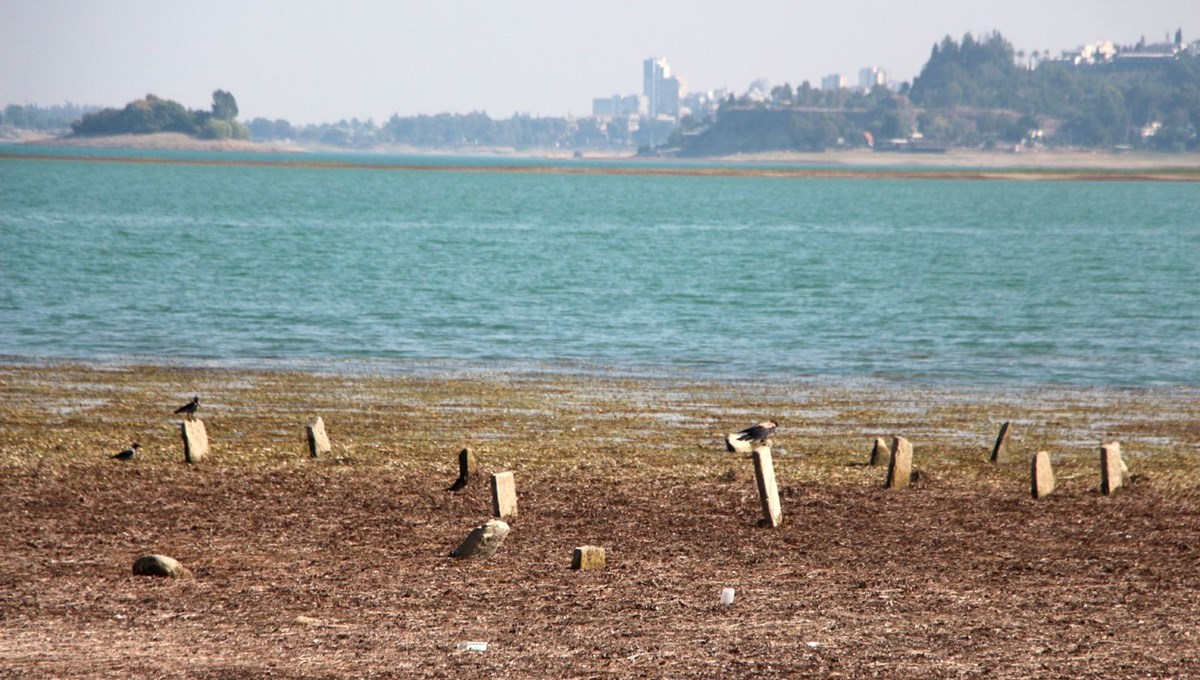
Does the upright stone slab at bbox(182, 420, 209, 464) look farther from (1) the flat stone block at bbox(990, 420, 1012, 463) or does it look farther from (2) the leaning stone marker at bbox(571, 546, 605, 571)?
(1) the flat stone block at bbox(990, 420, 1012, 463)

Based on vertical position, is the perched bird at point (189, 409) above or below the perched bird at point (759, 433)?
below

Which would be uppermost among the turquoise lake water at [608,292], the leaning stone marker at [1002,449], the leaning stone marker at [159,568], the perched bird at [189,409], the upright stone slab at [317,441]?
the leaning stone marker at [159,568]

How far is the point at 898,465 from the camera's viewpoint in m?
15.8

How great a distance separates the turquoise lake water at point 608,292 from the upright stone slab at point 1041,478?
41.4ft

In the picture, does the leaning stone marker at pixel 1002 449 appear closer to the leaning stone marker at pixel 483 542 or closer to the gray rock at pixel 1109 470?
the gray rock at pixel 1109 470

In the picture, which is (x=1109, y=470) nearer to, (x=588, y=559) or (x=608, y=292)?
(x=588, y=559)

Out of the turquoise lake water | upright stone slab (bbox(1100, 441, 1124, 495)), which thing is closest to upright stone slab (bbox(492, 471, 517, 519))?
upright stone slab (bbox(1100, 441, 1124, 495))

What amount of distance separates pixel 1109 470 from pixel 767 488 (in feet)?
15.0

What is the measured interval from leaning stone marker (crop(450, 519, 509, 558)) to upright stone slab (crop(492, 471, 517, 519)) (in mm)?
1084

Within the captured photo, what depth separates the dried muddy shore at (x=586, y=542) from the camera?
968cm

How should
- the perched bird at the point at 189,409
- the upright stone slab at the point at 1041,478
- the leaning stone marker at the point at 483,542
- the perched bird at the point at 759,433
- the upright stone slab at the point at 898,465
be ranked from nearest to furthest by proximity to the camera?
the leaning stone marker at the point at 483,542 → the upright stone slab at the point at 1041,478 → the upright stone slab at the point at 898,465 → the perched bird at the point at 759,433 → the perched bird at the point at 189,409

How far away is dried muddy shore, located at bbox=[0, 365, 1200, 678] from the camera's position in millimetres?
9680

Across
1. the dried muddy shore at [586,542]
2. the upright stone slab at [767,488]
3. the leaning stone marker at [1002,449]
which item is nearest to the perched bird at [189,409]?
the dried muddy shore at [586,542]

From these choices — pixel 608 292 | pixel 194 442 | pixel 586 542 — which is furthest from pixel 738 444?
pixel 608 292
